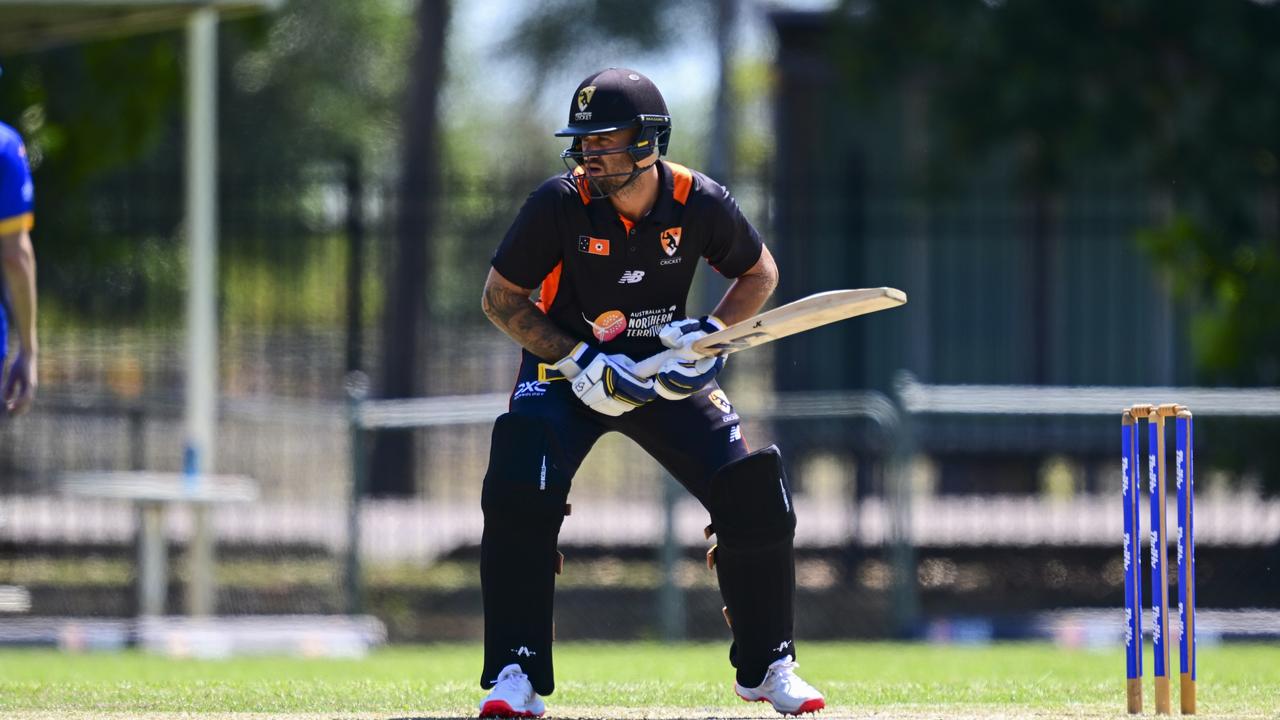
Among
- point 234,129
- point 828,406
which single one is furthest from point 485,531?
point 234,129

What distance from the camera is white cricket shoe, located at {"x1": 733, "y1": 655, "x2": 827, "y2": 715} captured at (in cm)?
582

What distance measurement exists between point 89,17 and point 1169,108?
817 centimetres

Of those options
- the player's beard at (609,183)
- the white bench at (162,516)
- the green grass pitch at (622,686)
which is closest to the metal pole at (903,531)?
the green grass pitch at (622,686)

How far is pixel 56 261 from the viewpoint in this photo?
15.2 meters

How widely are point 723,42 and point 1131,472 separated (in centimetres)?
1598

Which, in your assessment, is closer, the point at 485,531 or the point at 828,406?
the point at 485,531

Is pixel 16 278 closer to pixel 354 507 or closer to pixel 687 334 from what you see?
pixel 687 334

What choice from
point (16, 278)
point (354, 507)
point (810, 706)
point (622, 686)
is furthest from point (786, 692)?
point (354, 507)

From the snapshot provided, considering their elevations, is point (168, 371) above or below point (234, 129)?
below

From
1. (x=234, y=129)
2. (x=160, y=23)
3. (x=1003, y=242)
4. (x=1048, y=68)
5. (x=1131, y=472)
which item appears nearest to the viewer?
(x=1131, y=472)

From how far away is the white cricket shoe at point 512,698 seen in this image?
18.5ft

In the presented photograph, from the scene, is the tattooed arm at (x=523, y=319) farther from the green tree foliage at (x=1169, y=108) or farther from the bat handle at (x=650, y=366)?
the green tree foliage at (x=1169, y=108)

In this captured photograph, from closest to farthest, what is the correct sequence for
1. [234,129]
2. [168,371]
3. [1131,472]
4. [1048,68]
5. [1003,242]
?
[1131,472], [1048,68], [1003,242], [168,371], [234,129]

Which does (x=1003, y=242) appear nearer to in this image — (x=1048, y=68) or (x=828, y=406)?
(x=1048, y=68)
